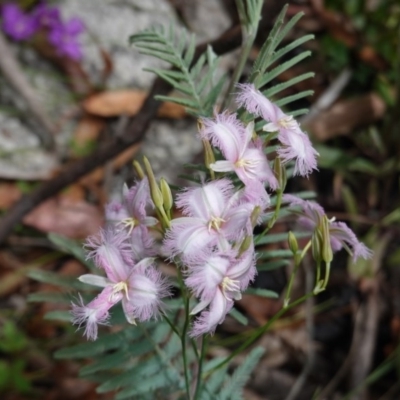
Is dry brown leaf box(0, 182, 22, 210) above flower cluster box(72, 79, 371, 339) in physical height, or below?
below

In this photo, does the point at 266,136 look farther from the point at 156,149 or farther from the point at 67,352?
the point at 156,149

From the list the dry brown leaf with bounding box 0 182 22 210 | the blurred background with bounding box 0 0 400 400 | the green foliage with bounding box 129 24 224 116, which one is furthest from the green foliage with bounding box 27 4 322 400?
the dry brown leaf with bounding box 0 182 22 210

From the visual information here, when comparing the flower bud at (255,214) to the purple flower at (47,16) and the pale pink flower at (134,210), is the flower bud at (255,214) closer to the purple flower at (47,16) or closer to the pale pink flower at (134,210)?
the pale pink flower at (134,210)

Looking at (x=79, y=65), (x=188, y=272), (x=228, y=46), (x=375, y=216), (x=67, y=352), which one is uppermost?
(x=188, y=272)

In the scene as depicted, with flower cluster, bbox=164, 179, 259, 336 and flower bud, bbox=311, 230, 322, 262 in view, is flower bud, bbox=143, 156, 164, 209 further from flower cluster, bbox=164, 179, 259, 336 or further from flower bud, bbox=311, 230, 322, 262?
flower bud, bbox=311, 230, 322, 262

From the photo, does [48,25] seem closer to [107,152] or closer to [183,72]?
[107,152]

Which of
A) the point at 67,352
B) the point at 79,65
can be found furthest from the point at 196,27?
the point at 67,352
